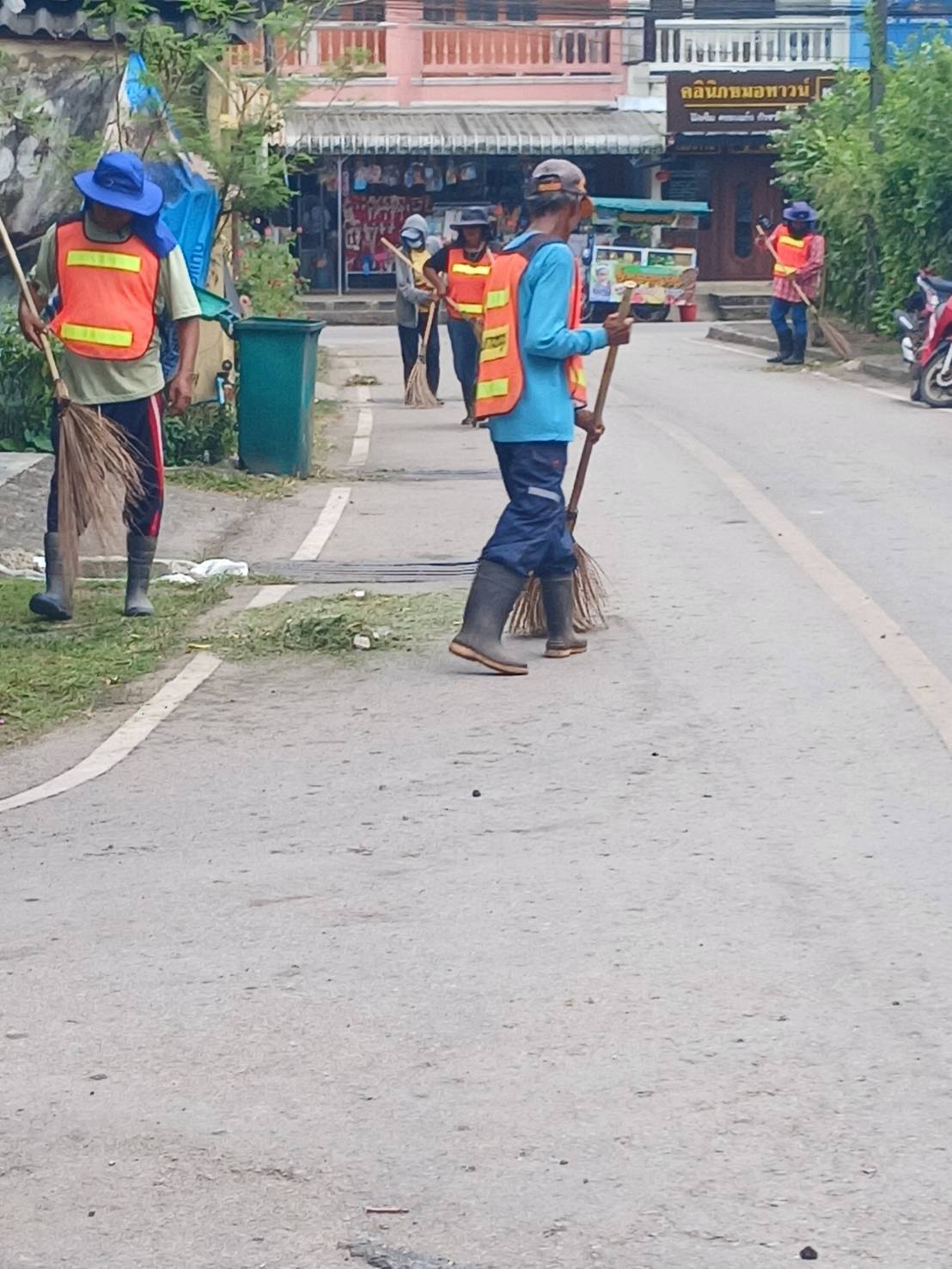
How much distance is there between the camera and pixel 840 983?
4.64 m

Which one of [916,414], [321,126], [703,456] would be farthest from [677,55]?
[703,456]

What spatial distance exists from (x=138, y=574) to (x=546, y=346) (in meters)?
2.26

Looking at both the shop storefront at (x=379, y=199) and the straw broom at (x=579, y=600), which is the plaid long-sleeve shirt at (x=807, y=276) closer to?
the straw broom at (x=579, y=600)

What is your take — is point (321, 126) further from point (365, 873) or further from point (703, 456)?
point (365, 873)

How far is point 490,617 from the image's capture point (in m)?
7.89

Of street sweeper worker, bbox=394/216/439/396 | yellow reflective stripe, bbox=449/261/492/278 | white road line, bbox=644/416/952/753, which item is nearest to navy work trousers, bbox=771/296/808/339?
street sweeper worker, bbox=394/216/439/396

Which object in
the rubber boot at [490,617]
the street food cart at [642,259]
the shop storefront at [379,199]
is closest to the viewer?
the rubber boot at [490,617]

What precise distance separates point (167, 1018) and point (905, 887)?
1885mm

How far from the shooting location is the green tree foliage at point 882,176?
22.2 meters

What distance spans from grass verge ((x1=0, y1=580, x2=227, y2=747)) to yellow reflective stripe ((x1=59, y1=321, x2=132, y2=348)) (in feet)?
3.82

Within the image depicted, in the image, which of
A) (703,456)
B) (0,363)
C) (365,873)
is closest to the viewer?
(365,873)

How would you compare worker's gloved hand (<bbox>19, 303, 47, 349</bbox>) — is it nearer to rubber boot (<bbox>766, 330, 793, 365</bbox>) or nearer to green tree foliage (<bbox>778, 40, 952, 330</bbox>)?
green tree foliage (<bbox>778, 40, 952, 330</bbox>)

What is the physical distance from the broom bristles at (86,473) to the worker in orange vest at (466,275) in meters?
8.22

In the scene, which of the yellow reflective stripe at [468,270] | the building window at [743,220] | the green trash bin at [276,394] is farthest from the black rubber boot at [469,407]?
the building window at [743,220]
